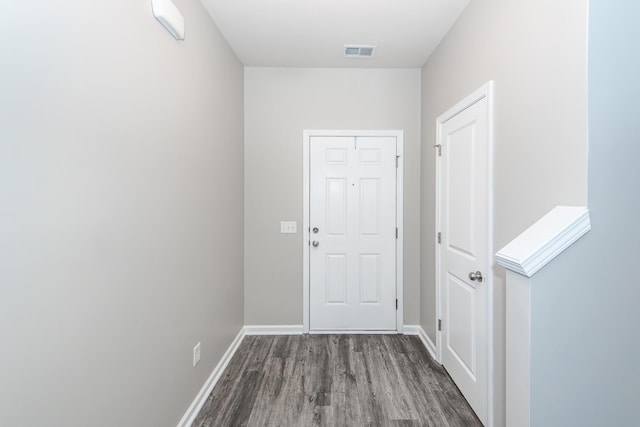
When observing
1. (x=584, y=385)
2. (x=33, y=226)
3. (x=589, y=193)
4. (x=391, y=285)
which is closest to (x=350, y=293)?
(x=391, y=285)

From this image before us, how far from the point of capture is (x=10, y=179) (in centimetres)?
78

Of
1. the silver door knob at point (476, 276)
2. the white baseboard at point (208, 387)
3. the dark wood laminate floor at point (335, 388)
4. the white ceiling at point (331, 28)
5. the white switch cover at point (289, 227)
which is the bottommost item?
the dark wood laminate floor at point (335, 388)

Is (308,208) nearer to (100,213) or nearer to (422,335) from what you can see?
(422,335)

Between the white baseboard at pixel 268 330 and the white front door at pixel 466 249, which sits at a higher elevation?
the white front door at pixel 466 249

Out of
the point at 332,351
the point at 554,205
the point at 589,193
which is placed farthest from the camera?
the point at 332,351

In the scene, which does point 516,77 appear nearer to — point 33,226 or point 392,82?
point 392,82

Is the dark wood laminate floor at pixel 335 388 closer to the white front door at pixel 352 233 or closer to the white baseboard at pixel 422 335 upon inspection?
the white baseboard at pixel 422 335

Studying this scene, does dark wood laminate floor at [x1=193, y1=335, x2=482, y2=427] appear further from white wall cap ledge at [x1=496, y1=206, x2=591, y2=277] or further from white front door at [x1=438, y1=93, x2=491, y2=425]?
white wall cap ledge at [x1=496, y1=206, x2=591, y2=277]

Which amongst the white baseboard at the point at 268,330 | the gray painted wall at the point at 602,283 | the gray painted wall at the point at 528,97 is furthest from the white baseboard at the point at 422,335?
the gray painted wall at the point at 602,283

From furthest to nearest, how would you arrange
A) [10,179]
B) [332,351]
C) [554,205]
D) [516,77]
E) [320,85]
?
1. [320,85]
2. [332,351]
3. [516,77]
4. [554,205]
5. [10,179]

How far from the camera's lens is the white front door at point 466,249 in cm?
176

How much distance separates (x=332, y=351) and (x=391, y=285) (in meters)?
0.87

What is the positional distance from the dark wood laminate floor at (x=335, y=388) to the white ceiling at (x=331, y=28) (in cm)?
265

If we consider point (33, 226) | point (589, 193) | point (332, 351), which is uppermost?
point (589, 193)
